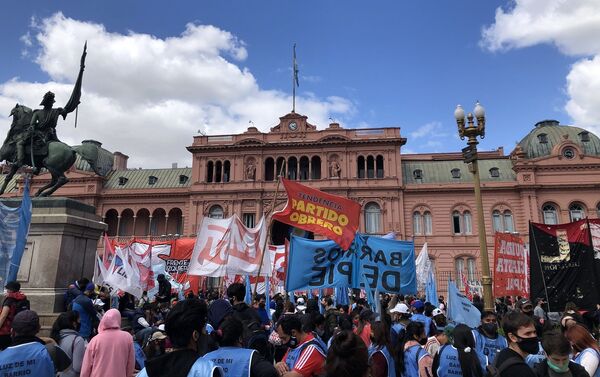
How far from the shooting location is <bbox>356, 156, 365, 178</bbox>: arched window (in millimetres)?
42719

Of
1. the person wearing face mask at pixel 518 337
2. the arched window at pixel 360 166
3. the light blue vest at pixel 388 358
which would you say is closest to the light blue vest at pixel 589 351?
the person wearing face mask at pixel 518 337

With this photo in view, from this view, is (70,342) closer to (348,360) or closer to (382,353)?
(382,353)

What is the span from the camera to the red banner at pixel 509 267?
12.7m

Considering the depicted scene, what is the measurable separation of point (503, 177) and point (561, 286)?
3477 cm

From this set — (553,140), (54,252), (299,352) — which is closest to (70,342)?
(299,352)

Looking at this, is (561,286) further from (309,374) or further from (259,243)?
(309,374)

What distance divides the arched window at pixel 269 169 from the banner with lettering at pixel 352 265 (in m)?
32.9

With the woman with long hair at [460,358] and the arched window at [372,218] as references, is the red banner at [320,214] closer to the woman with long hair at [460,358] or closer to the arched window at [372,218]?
the woman with long hair at [460,358]

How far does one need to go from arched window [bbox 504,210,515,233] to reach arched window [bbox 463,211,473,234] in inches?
125

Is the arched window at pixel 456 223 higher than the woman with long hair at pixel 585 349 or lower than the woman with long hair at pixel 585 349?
higher

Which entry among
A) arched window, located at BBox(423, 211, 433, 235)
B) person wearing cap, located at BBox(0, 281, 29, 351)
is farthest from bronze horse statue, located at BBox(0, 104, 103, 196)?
arched window, located at BBox(423, 211, 433, 235)

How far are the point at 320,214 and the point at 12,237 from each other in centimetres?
685

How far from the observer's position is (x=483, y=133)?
46.8ft

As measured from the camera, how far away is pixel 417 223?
41.2 metres
